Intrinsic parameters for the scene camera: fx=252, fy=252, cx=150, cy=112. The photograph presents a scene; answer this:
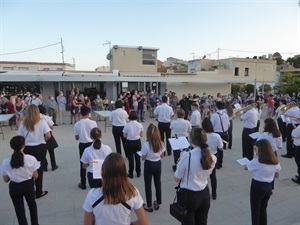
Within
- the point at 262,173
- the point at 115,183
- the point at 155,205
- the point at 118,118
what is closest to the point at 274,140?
the point at 262,173

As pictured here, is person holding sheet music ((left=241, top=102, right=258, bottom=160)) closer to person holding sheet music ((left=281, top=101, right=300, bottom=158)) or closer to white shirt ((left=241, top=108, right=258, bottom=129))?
white shirt ((left=241, top=108, right=258, bottom=129))

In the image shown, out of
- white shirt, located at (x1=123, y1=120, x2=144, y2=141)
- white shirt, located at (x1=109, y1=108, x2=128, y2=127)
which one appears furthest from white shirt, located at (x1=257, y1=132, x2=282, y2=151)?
white shirt, located at (x1=109, y1=108, x2=128, y2=127)

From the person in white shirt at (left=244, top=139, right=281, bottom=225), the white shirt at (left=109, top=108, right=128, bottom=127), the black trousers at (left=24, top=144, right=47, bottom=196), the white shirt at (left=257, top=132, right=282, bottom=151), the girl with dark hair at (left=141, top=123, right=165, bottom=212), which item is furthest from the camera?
the white shirt at (left=109, top=108, right=128, bottom=127)

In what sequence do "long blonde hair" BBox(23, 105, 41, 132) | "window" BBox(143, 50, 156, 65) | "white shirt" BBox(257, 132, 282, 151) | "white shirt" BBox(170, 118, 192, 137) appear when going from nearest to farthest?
"long blonde hair" BBox(23, 105, 41, 132), "white shirt" BBox(257, 132, 282, 151), "white shirt" BBox(170, 118, 192, 137), "window" BBox(143, 50, 156, 65)

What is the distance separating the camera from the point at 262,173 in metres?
3.38

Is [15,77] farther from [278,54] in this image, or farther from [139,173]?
[278,54]

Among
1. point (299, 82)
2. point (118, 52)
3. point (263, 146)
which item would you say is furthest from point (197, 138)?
point (299, 82)

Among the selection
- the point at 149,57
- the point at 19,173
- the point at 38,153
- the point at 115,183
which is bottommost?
the point at 38,153

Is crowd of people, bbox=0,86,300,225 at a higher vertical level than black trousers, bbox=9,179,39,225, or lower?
higher

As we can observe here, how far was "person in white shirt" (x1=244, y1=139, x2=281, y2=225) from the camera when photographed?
3320 millimetres

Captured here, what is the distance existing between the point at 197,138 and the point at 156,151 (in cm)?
122

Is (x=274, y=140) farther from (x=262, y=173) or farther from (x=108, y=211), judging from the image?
(x=108, y=211)

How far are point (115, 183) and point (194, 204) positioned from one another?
4.47ft

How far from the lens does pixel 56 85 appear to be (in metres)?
18.9
